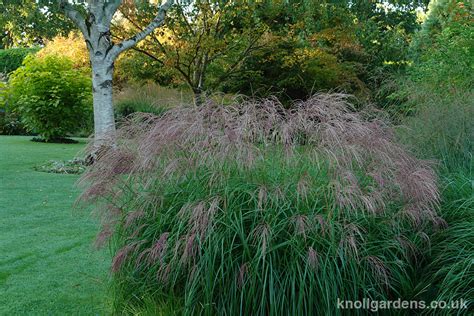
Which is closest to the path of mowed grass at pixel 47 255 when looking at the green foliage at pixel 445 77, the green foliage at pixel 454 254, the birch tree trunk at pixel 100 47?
the green foliage at pixel 454 254

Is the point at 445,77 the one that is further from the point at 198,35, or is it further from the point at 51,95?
the point at 51,95

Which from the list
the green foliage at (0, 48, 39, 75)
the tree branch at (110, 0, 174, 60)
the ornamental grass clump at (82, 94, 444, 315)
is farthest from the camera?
the green foliage at (0, 48, 39, 75)

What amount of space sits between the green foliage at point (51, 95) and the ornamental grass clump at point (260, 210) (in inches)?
435

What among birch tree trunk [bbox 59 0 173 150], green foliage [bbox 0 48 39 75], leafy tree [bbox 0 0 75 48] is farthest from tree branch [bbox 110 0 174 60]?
green foliage [bbox 0 48 39 75]

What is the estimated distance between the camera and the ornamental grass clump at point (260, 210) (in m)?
2.77

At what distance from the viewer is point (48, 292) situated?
3.75 m

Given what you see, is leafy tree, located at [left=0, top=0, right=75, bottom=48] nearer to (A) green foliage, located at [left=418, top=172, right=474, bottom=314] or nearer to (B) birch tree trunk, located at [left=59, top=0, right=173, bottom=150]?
(B) birch tree trunk, located at [left=59, top=0, right=173, bottom=150]

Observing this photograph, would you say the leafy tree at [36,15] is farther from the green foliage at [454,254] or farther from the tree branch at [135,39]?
the green foliage at [454,254]

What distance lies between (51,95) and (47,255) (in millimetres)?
10168

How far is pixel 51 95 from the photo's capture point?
1380 centimetres

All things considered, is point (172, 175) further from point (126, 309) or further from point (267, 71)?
point (267, 71)

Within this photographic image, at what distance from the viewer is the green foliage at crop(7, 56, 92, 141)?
13.8m

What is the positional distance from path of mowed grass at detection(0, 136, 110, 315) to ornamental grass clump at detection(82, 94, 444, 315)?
21.2 inches

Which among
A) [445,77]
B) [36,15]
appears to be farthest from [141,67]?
[445,77]
